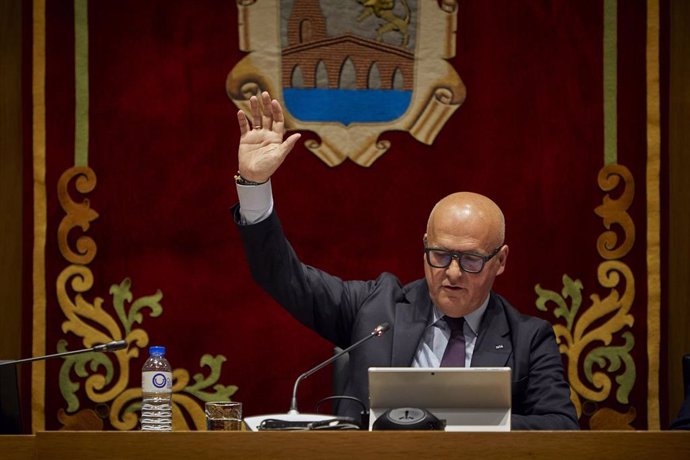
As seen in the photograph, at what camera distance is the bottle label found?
2.59 m

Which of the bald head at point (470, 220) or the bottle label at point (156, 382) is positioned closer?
the bottle label at point (156, 382)

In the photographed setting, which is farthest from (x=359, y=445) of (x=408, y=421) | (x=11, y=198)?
(x=11, y=198)

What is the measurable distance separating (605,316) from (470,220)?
1.09 metres

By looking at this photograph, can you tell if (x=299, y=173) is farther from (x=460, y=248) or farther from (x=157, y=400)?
(x=157, y=400)

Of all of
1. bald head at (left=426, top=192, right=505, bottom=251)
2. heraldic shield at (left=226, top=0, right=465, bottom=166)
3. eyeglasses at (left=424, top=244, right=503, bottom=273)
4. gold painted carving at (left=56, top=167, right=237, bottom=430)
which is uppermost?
heraldic shield at (left=226, top=0, right=465, bottom=166)

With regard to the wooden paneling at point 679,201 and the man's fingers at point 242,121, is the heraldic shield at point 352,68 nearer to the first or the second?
the wooden paneling at point 679,201

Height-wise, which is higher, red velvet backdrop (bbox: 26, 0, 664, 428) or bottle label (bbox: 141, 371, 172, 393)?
red velvet backdrop (bbox: 26, 0, 664, 428)

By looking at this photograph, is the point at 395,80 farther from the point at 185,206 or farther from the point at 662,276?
the point at 662,276

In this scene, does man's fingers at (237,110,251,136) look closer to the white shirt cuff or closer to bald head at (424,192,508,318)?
the white shirt cuff

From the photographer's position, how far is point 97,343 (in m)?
3.89

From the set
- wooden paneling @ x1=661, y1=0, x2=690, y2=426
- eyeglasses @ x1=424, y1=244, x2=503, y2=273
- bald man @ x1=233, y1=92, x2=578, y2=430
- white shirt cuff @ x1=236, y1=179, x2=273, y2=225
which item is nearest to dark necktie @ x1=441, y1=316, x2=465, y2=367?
bald man @ x1=233, y1=92, x2=578, y2=430

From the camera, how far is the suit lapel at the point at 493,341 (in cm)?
305

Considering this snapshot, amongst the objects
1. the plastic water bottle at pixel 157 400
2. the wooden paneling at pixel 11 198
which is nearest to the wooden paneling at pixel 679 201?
the plastic water bottle at pixel 157 400

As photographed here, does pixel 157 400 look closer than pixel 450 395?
No
